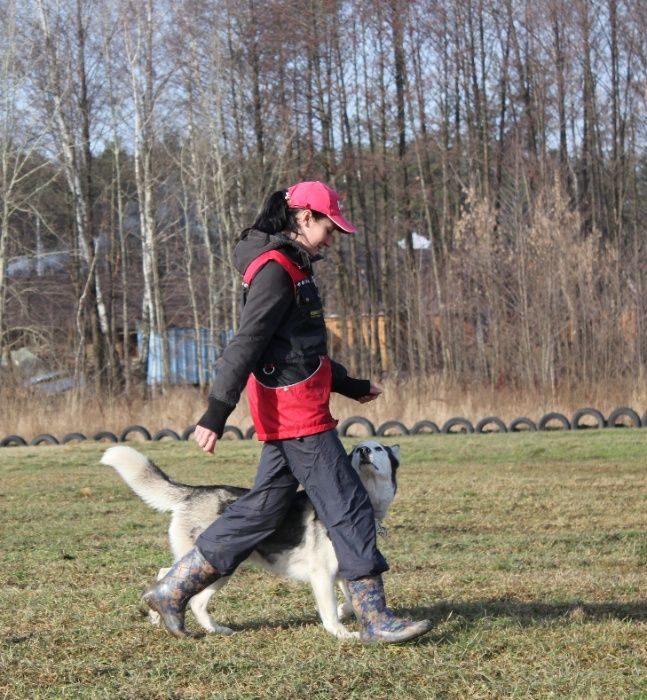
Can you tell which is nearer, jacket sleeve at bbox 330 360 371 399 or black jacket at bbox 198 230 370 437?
black jacket at bbox 198 230 370 437

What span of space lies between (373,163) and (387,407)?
13.1 metres

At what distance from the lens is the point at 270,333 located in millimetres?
4188

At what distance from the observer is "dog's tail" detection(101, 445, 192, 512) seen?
4.80 m

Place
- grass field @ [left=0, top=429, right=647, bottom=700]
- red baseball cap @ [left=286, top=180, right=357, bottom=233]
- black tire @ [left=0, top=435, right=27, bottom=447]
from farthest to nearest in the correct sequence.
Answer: black tire @ [left=0, top=435, right=27, bottom=447] → red baseball cap @ [left=286, top=180, right=357, bottom=233] → grass field @ [left=0, top=429, right=647, bottom=700]

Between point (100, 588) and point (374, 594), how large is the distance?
1949 mm

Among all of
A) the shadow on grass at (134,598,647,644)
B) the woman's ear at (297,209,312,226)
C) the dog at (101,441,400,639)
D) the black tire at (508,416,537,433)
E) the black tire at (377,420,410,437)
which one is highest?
the woman's ear at (297,209,312,226)

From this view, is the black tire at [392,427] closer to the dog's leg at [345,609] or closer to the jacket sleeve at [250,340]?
the dog's leg at [345,609]

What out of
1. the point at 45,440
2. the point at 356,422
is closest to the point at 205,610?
the point at 356,422

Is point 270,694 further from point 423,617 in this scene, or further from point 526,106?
point 526,106

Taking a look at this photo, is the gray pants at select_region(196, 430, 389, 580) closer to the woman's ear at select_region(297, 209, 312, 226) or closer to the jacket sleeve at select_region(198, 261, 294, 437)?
the jacket sleeve at select_region(198, 261, 294, 437)

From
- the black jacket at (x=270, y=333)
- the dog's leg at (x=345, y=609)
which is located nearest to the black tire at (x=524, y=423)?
the dog's leg at (x=345, y=609)

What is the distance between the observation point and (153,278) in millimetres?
26672

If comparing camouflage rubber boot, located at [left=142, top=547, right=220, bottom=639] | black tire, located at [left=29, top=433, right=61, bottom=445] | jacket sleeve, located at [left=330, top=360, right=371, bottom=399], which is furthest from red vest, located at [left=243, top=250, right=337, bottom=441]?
black tire, located at [left=29, top=433, right=61, bottom=445]

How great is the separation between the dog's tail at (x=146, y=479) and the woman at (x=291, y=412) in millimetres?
481
